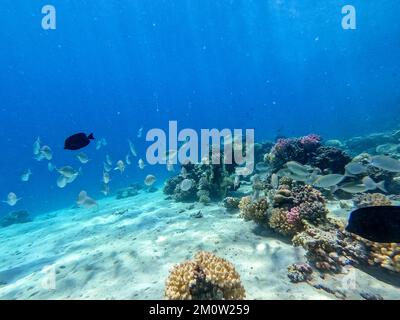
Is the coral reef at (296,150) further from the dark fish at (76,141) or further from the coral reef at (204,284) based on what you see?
the dark fish at (76,141)

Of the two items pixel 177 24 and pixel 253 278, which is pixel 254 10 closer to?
pixel 177 24

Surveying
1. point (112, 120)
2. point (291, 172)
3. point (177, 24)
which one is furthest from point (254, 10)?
point (112, 120)

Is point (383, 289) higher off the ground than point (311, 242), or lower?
lower

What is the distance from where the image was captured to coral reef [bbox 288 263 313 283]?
170 inches

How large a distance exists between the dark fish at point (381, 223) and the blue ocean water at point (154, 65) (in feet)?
114

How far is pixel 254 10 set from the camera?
59281mm

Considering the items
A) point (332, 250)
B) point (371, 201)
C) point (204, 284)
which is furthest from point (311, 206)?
point (204, 284)

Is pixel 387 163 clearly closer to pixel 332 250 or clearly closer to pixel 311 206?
pixel 311 206

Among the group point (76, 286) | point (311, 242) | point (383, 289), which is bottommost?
point (76, 286)

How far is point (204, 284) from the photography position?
364 cm

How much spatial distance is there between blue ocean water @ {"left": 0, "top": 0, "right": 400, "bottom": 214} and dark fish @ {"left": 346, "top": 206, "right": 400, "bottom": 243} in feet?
114

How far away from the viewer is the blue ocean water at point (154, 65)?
57.5 meters

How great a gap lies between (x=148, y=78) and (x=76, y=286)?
399 ft

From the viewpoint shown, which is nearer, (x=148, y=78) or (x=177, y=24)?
(x=177, y=24)
